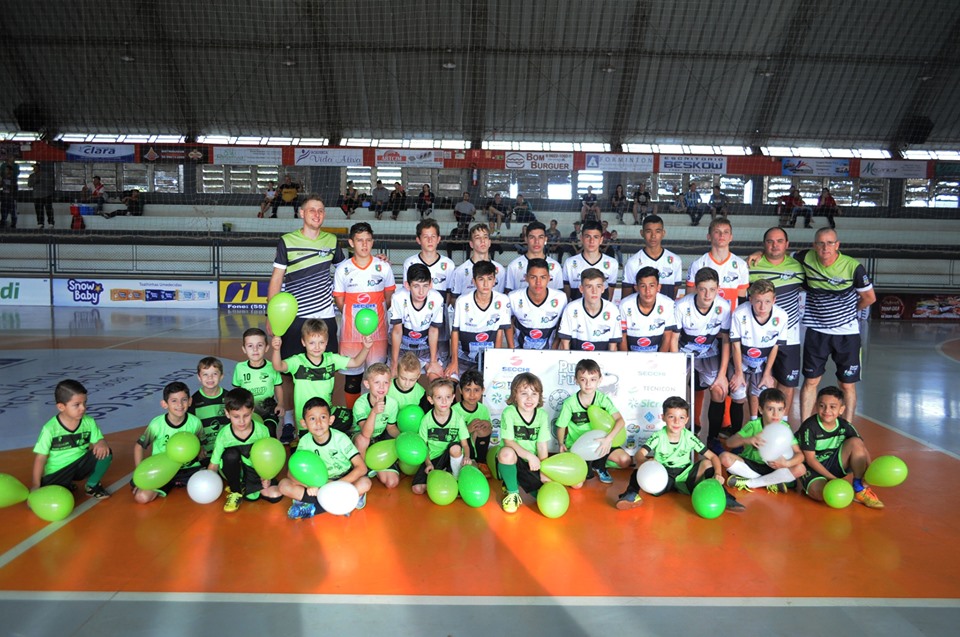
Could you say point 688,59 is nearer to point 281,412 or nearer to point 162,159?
point 162,159

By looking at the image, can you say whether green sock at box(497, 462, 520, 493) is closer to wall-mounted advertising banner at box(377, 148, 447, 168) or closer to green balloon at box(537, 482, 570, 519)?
green balloon at box(537, 482, 570, 519)

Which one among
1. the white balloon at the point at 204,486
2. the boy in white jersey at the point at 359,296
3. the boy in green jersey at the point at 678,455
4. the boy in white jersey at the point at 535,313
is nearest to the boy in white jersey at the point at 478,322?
the boy in white jersey at the point at 535,313

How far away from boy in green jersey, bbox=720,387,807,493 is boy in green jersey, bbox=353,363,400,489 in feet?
7.84

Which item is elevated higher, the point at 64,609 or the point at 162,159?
the point at 162,159

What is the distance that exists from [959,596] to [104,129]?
25100 mm

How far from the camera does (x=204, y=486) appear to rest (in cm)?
435

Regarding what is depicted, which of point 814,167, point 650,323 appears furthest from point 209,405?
point 814,167

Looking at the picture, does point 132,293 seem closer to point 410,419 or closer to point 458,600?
point 410,419

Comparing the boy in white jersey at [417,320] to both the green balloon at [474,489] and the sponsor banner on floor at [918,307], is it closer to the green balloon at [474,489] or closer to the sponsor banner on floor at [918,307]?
the green balloon at [474,489]

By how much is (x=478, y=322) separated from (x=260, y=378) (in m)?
1.83

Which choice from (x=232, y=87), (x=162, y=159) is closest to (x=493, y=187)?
(x=232, y=87)

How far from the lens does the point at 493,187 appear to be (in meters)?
23.4

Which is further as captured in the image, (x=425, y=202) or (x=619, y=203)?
(x=619, y=203)

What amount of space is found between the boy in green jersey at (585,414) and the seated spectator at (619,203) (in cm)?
1759
